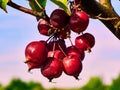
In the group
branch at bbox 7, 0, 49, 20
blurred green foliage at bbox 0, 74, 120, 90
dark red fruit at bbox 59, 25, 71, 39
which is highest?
branch at bbox 7, 0, 49, 20

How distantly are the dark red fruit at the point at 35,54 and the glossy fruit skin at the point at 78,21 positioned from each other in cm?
14

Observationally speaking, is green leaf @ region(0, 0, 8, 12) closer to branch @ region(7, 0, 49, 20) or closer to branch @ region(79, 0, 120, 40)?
branch @ region(7, 0, 49, 20)

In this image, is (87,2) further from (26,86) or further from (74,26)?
(26,86)

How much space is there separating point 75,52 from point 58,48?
7 cm

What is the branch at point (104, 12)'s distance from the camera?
1958mm

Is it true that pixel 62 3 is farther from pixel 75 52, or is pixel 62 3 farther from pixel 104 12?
pixel 104 12

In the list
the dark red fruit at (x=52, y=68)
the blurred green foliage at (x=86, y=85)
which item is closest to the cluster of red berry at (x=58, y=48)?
the dark red fruit at (x=52, y=68)

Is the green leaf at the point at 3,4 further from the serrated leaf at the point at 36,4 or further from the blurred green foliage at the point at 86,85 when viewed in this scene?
the blurred green foliage at the point at 86,85

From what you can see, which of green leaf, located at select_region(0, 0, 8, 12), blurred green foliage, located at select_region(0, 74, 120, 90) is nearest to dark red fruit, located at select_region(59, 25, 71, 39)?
A: green leaf, located at select_region(0, 0, 8, 12)

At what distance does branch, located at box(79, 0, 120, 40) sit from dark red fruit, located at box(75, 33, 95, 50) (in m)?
0.09

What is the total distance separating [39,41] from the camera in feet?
6.19

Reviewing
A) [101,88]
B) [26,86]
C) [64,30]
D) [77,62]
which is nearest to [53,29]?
[64,30]

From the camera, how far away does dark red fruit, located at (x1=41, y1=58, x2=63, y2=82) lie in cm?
181

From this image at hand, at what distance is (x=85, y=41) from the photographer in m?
1.93
